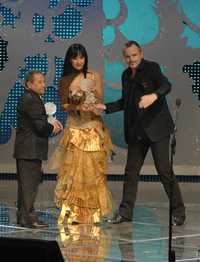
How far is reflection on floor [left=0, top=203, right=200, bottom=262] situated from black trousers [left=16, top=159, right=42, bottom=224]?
18cm

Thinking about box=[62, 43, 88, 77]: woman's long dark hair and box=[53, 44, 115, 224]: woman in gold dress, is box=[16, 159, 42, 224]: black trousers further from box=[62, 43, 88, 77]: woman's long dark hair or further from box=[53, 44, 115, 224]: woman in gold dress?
box=[62, 43, 88, 77]: woman's long dark hair

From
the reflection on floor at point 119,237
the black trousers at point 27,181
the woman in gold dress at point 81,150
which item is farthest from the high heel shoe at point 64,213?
the black trousers at point 27,181

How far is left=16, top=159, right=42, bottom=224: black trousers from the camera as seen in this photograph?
7.80m

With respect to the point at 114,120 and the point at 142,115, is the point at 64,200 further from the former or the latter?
the point at 114,120

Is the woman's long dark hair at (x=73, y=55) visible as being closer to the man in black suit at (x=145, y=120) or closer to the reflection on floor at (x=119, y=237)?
the man in black suit at (x=145, y=120)

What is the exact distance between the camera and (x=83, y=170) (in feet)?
26.8

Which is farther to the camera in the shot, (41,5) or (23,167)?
(41,5)

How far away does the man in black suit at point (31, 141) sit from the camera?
7.74 meters

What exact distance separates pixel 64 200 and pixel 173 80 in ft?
13.6

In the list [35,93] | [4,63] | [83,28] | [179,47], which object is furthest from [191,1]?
[35,93]

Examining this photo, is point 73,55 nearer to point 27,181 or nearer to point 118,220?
point 27,181

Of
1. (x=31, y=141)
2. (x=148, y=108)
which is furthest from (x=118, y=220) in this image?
(x=31, y=141)

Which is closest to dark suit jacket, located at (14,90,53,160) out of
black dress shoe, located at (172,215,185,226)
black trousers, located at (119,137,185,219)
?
black trousers, located at (119,137,185,219)

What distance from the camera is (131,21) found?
11.9 meters
